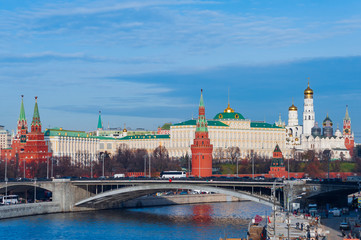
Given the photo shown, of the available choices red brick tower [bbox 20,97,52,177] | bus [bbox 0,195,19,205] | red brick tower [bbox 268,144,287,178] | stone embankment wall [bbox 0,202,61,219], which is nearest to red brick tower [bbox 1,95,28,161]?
red brick tower [bbox 20,97,52,177]

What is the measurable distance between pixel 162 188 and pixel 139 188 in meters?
2.63

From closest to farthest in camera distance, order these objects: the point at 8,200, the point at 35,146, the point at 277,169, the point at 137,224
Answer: the point at 137,224, the point at 8,200, the point at 277,169, the point at 35,146

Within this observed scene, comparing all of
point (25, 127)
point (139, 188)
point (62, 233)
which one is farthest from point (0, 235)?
point (25, 127)

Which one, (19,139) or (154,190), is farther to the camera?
(19,139)

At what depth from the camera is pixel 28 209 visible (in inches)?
3551

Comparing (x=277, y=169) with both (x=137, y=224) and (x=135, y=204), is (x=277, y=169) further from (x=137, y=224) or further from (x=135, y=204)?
(x=137, y=224)

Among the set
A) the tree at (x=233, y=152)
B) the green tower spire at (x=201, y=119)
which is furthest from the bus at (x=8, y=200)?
the tree at (x=233, y=152)

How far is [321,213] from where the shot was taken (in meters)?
76.6

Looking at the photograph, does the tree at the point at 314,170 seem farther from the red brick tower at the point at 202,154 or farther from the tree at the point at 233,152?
the red brick tower at the point at 202,154

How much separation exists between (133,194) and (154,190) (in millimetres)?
3389

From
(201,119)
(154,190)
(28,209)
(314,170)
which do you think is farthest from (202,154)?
(28,209)

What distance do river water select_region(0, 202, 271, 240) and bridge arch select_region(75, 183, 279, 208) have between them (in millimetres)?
1765

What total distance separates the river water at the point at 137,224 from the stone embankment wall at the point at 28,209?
1.41 metres

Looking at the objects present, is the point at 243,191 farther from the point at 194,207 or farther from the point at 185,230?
the point at 194,207
